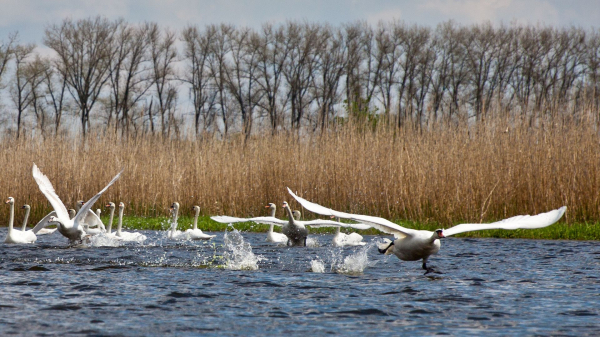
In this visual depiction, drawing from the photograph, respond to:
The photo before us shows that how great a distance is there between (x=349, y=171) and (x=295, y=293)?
10085 millimetres

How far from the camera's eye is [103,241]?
46.2 feet

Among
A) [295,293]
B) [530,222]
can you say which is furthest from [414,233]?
[295,293]

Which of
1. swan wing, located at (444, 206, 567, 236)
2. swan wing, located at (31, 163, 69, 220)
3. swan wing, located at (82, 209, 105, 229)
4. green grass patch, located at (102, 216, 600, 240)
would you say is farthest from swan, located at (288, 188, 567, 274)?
swan wing, located at (82, 209, 105, 229)

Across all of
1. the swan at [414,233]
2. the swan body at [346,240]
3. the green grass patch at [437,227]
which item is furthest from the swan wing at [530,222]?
the green grass patch at [437,227]

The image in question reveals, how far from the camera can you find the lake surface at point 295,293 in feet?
20.6

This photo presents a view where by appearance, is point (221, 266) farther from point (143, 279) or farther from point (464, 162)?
point (464, 162)

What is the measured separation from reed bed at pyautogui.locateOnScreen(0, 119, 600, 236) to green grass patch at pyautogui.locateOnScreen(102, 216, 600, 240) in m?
0.44

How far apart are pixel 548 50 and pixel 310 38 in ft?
51.0

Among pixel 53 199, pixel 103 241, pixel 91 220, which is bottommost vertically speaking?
pixel 103 241

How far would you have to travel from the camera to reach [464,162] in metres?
15.9

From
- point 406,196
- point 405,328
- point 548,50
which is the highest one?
point 548,50

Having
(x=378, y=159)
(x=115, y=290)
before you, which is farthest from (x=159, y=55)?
(x=115, y=290)

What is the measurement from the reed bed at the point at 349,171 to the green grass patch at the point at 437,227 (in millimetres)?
439

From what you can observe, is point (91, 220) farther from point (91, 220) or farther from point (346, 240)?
point (346, 240)
